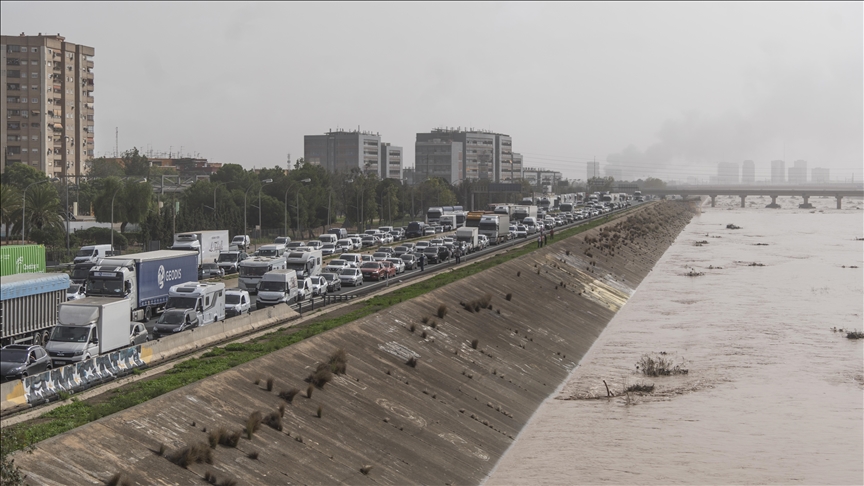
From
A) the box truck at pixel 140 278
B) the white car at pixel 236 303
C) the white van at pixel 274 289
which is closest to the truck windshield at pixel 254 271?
the white van at pixel 274 289

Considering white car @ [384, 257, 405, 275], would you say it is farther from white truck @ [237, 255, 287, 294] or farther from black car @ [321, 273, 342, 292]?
white truck @ [237, 255, 287, 294]

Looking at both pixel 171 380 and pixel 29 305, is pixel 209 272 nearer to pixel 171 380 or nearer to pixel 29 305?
pixel 29 305

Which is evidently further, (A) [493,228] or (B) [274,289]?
(A) [493,228]

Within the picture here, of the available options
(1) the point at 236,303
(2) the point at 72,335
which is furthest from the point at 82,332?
(1) the point at 236,303

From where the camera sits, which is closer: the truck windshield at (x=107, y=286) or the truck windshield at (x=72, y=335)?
the truck windshield at (x=72, y=335)

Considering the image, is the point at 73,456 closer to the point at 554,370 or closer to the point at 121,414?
the point at 121,414

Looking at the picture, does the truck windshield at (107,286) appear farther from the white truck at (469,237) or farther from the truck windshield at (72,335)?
the white truck at (469,237)
